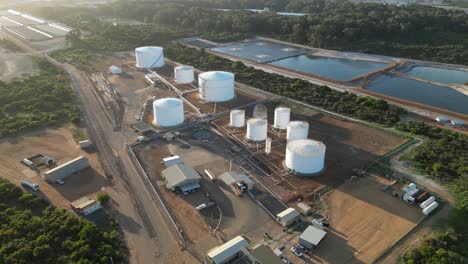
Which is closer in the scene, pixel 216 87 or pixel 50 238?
pixel 50 238

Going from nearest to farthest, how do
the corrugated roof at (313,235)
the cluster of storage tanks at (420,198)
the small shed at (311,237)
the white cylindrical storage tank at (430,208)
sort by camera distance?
the small shed at (311,237), the corrugated roof at (313,235), the white cylindrical storage tank at (430,208), the cluster of storage tanks at (420,198)

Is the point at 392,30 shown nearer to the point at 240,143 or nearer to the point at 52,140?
the point at 240,143

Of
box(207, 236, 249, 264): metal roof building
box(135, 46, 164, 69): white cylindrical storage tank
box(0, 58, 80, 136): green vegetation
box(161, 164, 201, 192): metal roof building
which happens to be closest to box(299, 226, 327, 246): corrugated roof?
box(207, 236, 249, 264): metal roof building

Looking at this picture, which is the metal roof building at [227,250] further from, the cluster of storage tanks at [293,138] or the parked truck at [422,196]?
the parked truck at [422,196]

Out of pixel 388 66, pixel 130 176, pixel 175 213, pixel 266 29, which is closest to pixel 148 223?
pixel 175 213

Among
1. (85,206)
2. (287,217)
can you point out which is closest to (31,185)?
(85,206)

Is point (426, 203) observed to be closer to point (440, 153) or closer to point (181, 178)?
point (440, 153)

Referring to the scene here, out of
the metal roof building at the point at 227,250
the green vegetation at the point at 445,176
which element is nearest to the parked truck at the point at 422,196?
the green vegetation at the point at 445,176
